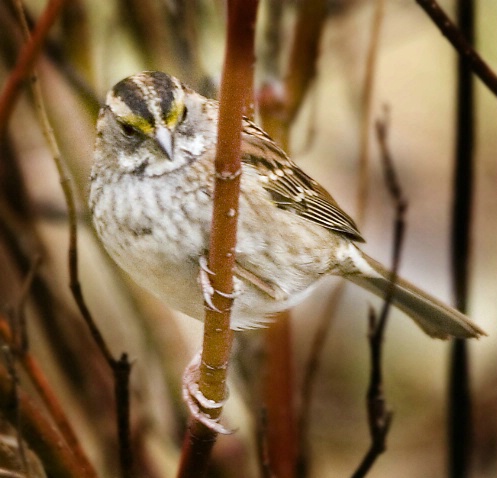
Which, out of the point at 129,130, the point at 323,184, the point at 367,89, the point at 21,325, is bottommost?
the point at 21,325

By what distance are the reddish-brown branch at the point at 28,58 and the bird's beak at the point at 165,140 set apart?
293 millimetres

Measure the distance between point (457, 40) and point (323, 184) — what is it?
5.90ft

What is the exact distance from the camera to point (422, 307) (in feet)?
6.05

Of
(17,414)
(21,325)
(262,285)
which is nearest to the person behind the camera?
(17,414)

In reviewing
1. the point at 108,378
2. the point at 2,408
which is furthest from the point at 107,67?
the point at 2,408

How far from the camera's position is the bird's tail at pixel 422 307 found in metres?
1.66

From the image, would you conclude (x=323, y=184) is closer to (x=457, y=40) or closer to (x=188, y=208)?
(x=188, y=208)

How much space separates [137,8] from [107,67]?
0.52ft

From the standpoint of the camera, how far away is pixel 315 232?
5.91ft

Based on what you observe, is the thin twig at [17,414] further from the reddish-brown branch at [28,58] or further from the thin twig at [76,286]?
the reddish-brown branch at [28,58]

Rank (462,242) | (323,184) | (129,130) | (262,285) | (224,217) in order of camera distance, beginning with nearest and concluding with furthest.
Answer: (224,217) < (129,130) < (262,285) < (462,242) < (323,184)

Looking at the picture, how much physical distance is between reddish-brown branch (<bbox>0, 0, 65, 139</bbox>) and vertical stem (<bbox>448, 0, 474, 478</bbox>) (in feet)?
2.67

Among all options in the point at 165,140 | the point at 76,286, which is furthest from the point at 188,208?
the point at 76,286

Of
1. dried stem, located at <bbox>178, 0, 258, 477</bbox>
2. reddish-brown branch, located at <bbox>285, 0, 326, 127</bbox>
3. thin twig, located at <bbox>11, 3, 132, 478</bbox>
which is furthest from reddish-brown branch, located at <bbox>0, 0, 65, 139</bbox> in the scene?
reddish-brown branch, located at <bbox>285, 0, 326, 127</bbox>
